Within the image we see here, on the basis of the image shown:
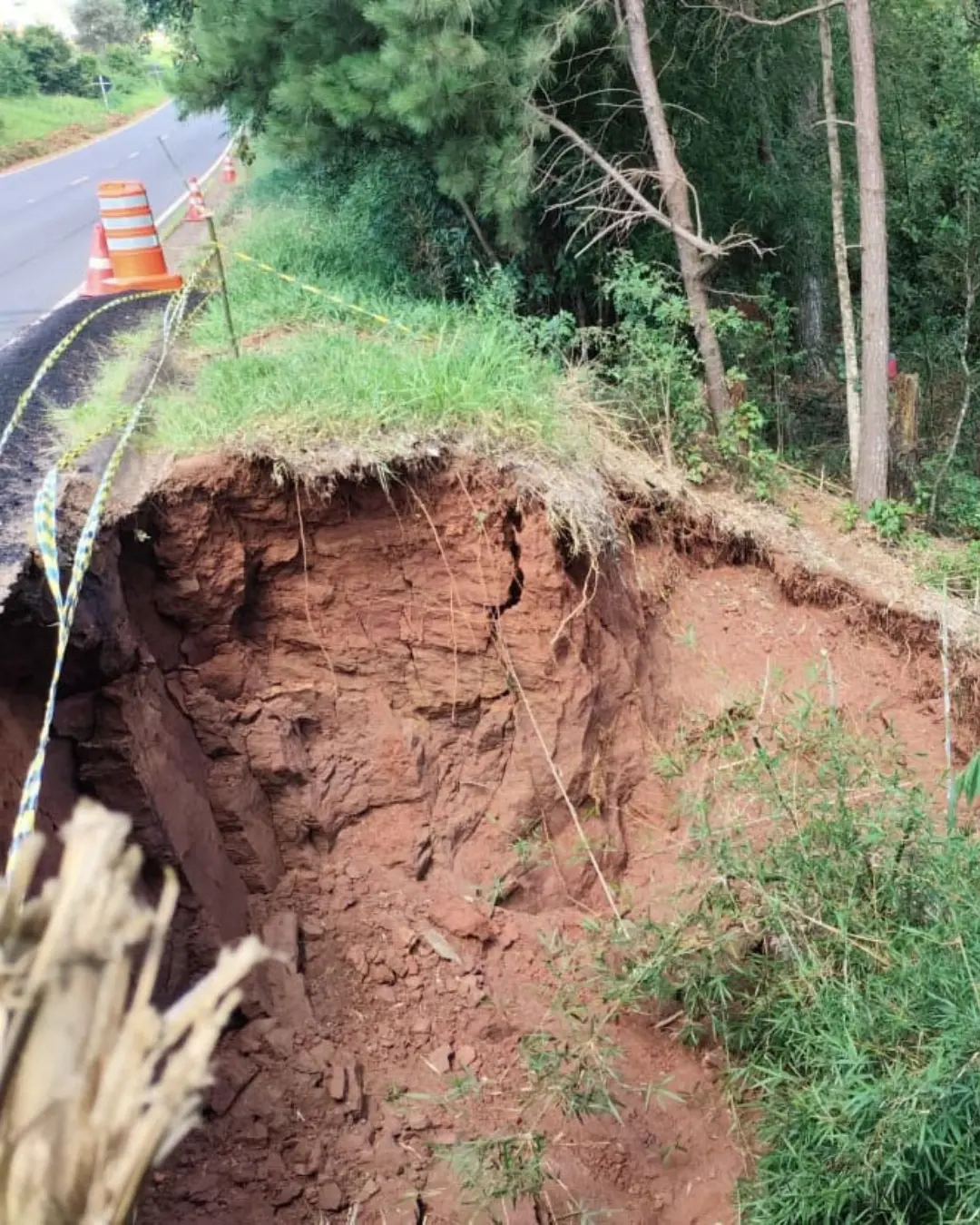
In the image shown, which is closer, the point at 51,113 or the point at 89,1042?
the point at 89,1042

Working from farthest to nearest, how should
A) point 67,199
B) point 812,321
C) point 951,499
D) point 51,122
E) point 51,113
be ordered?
point 51,113 → point 51,122 → point 67,199 → point 812,321 → point 951,499

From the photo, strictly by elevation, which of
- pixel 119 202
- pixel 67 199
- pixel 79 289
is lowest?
pixel 79 289

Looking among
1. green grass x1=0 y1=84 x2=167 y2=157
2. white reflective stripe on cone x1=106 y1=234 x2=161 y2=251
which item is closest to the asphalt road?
green grass x1=0 y1=84 x2=167 y2=157

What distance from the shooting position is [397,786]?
15.3 ft

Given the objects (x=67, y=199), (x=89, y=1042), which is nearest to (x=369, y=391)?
(x=89, y=1042)

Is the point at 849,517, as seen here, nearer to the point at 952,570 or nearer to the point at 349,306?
the point at 952,570

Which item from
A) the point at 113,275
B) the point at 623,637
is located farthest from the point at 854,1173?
the point at 113,275

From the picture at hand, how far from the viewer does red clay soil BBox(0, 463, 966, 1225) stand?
3541 mm

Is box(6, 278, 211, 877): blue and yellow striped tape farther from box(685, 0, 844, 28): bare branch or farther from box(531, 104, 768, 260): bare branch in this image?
box(685, 0, 844, 28): bare branch

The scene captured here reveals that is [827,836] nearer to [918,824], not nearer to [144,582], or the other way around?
[918,824]

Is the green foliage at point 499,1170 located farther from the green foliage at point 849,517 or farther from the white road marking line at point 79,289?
the white road marking line at point 79,289

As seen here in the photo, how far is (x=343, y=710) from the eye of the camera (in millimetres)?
4699

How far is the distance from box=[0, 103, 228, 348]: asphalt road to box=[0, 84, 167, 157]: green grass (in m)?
1.01

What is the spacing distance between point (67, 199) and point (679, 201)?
48.4ft
